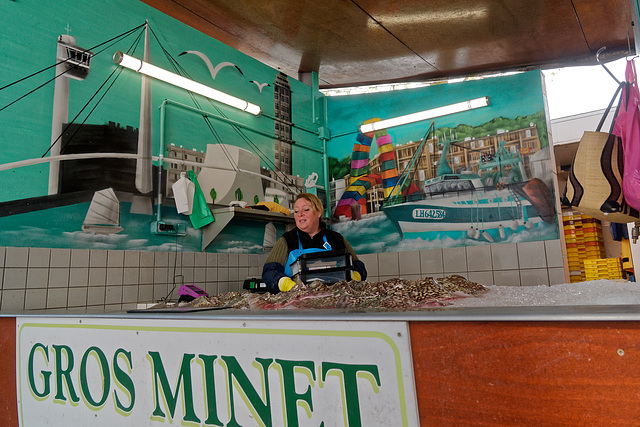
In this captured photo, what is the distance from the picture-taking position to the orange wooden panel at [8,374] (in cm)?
156

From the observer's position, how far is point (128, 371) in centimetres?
123

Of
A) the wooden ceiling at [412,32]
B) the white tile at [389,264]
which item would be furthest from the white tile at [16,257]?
the white tile at [389,264]

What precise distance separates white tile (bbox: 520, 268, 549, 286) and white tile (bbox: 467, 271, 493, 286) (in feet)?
0.93

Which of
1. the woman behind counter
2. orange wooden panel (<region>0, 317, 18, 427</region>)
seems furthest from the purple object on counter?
orange wooden panel (<region>0, 317, 18, 427</region>)

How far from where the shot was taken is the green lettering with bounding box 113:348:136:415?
3.99 ft

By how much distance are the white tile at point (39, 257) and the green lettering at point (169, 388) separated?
2.15m

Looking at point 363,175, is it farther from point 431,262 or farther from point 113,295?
point 113,295

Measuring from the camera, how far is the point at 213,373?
1.07 meters

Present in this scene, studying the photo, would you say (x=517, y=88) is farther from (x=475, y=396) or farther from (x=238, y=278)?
(x=475, y=396)

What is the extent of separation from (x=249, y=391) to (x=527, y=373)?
62 centimetres

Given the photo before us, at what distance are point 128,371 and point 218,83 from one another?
3547 millimetres

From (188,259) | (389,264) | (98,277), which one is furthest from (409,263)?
(98,277)

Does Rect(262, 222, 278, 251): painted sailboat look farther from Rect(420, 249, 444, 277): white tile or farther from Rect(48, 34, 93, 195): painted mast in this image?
Rect(48, 34, 93, 195): painted mast

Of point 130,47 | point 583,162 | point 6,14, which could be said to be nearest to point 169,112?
point 130,47
